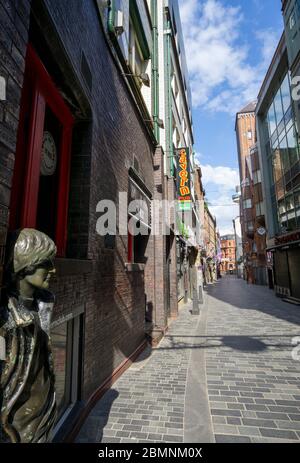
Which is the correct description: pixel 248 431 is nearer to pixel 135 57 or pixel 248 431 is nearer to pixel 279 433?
pixel 279 433

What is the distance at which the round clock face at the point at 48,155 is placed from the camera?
327cm

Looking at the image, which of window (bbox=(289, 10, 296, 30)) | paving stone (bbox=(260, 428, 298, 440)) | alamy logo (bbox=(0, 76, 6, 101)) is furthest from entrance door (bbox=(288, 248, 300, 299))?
alamy logo (bbox=(0, 76, 6, 101))

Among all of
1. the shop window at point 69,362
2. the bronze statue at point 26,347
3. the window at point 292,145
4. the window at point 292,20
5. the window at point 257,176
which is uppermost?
the window at point 292,20

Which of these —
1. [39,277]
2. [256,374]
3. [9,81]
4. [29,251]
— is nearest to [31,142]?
[9,81]

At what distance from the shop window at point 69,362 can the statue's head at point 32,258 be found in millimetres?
2081

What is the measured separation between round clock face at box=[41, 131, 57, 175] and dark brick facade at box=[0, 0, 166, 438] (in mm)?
580

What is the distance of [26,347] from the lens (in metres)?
1.56

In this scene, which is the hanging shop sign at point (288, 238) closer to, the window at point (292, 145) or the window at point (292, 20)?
the window at point (292, 145)

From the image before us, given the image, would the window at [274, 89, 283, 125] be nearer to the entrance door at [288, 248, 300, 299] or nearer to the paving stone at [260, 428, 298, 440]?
the entrance door at [288, 248, 300, 299]

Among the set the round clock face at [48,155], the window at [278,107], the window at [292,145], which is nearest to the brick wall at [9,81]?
the round clock face at [48,155]

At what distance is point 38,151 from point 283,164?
64.3ft

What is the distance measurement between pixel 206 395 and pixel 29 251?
14.1 feet

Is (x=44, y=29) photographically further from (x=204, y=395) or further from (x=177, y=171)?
(x=177, y=171)

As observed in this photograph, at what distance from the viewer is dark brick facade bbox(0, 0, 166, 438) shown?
1.88 metres
